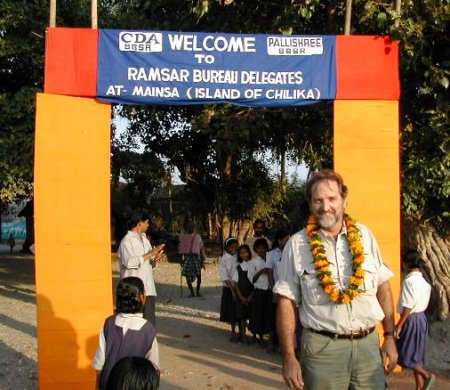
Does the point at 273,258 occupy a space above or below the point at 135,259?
below

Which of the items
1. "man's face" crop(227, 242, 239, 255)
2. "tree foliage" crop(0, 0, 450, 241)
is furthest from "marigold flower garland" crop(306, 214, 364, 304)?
"man's face" crop(227, 242, 239, 255)

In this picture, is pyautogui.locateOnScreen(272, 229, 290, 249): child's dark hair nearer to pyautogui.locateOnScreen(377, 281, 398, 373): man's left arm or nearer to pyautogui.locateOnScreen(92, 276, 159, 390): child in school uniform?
pyautogui.locateOnScreen(92, 276, 159, 390): child in school uniform

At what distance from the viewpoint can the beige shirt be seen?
3.80 meters

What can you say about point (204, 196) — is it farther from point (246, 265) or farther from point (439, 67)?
point (439, 67)

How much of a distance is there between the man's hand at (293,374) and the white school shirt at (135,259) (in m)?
4.00

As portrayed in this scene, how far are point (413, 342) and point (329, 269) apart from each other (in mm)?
3055

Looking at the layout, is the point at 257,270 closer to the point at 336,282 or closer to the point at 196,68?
the point at 196,68

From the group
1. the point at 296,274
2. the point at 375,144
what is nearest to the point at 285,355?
the point at 296,274

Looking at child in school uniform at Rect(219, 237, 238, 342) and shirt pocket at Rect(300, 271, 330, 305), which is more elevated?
shirt pocket at Rect(300, 271, 330, 305)

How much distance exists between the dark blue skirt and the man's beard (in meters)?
3.06

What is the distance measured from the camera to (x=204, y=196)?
26.7 meters

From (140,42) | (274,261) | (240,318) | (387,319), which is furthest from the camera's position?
(240,318)

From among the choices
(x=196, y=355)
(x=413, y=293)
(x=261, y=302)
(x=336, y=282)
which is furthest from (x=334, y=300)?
(x=261, y=302)

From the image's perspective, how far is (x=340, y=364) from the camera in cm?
376
